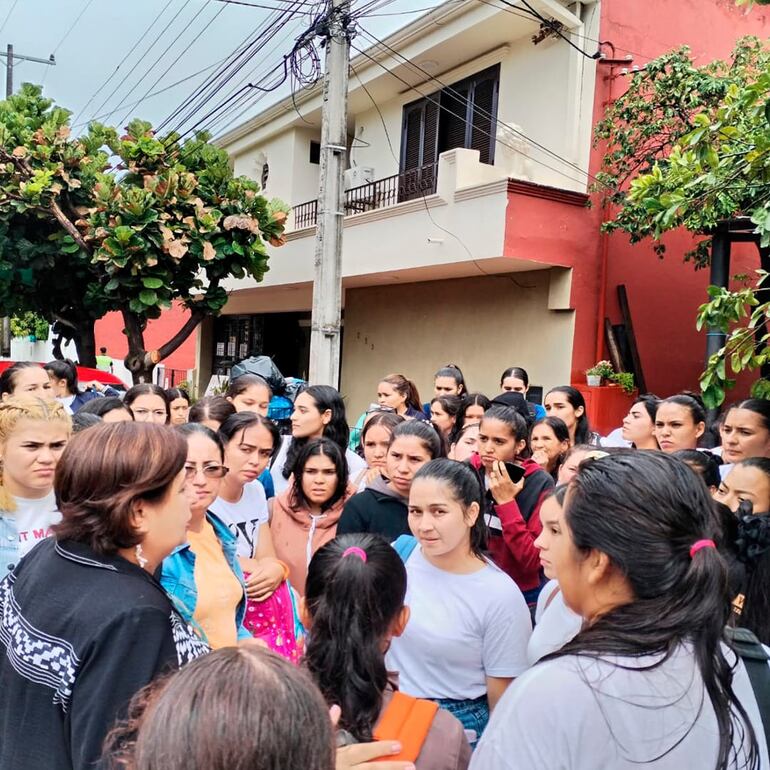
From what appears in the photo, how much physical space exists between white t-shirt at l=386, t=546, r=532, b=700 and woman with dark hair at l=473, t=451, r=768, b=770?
30.2 inches

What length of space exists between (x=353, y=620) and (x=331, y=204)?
20.6ft

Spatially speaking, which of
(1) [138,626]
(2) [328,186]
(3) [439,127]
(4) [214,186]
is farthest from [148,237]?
(1) [138,626]

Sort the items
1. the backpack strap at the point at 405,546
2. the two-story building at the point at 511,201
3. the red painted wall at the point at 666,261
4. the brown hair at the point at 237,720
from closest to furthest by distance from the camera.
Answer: the brown hair at the point at 237,720
the backpack strap at the point at 405,546
the two-story building at the point at 511,201
the red painted wall at the point at 666,261

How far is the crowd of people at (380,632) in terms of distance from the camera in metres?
1.04

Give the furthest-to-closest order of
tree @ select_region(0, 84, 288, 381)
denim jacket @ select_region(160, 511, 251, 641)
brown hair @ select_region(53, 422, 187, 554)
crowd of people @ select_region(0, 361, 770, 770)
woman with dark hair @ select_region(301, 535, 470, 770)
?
tree @ select_region(0, 84, 288, 381), denim jacket @ select_region(160, 511, 251, 641), woman with dark hair @ select_region(301, 535, 470, 770), brown hair @ select_region(53, 422, 187, 554), crowd of people @ select_region(0, 361, 770, 770)

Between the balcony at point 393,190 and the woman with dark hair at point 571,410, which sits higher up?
the balcony at point 393,190

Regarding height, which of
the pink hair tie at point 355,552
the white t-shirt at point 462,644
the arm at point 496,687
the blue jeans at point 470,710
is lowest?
the blue jeans at point 470,710

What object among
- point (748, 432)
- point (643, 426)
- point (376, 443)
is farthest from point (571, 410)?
point (376, 443)

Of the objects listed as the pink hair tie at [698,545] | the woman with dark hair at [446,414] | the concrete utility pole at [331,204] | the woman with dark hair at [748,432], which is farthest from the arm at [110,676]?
the concrete utility pole at [331,204]

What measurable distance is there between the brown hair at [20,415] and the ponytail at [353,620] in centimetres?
133

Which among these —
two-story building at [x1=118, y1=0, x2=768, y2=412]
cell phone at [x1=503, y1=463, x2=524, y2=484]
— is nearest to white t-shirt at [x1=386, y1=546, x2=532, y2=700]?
cell phone at [x1=503, y1=463, x2=524, y2=484]

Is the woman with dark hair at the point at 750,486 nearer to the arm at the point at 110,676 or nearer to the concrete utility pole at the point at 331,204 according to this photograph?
the arm at the point at 110,676

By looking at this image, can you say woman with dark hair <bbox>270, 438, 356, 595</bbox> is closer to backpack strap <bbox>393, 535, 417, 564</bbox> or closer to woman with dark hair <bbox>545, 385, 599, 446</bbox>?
backpack strap <bbox>393, 535, 417, 564</bbox>

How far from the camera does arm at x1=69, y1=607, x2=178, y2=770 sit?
1.21m
